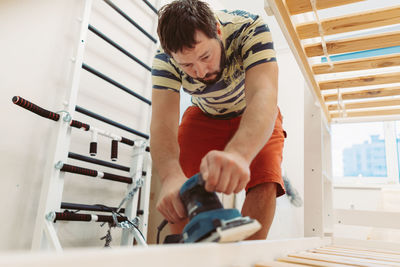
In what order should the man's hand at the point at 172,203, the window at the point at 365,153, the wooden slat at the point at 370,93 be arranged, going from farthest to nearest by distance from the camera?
the window at the point at 365,153, the wooden slat at the point at 370,93, the man's hand at the point at 172,203

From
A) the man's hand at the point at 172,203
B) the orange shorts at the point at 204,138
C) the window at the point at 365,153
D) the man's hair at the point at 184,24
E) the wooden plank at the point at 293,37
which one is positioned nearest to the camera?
the man's hand at the point at 172,203

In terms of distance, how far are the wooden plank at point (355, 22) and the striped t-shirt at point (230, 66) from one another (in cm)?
51

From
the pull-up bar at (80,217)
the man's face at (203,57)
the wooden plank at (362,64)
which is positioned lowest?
the pull-up bar at (80,217)

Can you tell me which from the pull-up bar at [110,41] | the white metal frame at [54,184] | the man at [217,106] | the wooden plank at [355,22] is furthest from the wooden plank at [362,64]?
the white metal frame at [54,184]

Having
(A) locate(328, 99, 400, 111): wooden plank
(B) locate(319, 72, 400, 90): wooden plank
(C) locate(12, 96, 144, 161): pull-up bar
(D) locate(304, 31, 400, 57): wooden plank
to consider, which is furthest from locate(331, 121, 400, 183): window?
(C) locate(12, 96, 144, 161): pull-up bar

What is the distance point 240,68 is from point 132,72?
1.21 meters

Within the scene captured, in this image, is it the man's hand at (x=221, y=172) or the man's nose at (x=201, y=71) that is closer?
the man's hand at (x=221, y=172)

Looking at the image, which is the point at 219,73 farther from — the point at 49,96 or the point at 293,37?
the point at 49,96

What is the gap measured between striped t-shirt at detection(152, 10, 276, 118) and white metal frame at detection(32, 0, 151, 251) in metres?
0.62

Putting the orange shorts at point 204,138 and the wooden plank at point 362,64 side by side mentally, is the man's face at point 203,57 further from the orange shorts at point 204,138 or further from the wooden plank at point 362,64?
the wooden plank at point 362,64

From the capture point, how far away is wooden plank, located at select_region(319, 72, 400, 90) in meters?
1.76

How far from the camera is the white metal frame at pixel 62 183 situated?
1345 mm

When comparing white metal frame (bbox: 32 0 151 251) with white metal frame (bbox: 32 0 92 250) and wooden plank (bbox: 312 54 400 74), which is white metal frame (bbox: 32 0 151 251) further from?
wooden plank (bbox: 312 54 400 74)

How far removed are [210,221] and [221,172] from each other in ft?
0.32
